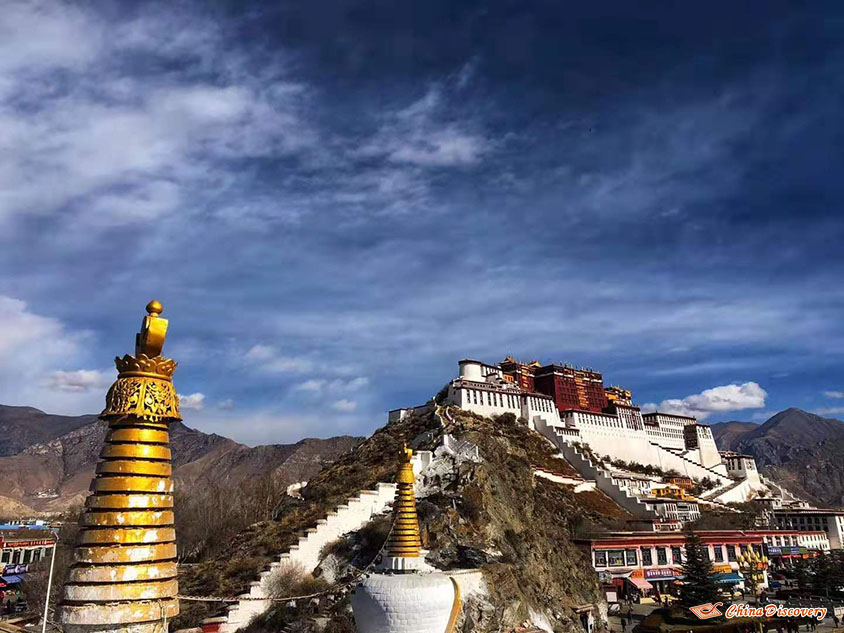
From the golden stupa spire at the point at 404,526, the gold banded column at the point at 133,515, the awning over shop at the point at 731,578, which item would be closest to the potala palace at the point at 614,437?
the awning over shop at the point at 731,578

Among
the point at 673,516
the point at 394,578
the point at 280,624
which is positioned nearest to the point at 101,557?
the point at 394,578

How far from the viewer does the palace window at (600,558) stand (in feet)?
151

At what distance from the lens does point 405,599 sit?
18203 mm

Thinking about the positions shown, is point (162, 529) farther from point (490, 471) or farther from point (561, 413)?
point (561, 413)

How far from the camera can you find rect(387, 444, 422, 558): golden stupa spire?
20250 mm

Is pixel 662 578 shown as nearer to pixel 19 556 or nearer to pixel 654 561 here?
pixel 654 561

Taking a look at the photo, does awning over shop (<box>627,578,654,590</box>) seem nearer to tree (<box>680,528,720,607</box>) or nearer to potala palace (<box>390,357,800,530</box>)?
tree (<box>680,528,720,607</box>)

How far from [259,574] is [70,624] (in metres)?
26.6

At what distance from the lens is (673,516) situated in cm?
6338

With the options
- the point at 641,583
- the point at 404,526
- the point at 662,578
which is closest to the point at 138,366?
the point at 404,526

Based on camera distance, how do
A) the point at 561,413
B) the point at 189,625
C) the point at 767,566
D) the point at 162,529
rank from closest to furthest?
the point at 162,529
the point at 189,625
the point at 767,566
the point at 561,413

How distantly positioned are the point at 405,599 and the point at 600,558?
33141mm
